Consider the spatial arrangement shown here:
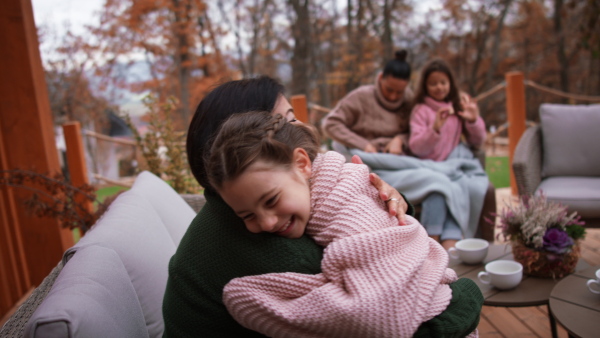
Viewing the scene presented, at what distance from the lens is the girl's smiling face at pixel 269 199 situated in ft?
3.03

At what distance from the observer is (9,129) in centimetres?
288

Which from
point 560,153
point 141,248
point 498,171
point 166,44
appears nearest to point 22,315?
point 141,248

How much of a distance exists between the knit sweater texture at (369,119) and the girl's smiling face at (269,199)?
8.13 feet

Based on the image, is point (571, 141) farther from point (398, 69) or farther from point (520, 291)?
point (520, 291)

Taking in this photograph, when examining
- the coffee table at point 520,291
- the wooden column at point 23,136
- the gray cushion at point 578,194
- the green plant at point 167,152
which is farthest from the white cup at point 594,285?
the wooden column at point 23,136

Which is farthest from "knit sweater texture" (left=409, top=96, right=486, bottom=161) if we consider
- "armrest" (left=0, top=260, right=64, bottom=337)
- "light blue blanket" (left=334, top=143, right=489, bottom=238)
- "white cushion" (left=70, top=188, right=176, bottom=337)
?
"armrest" (left=0, top=260, right=64, bottom=337)

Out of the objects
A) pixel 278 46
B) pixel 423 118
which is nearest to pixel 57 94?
pixel 278 46

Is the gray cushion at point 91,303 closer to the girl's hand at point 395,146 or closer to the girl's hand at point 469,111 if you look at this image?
the girl's hand at point 395,146

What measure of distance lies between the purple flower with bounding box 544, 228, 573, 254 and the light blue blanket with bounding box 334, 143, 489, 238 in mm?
1012

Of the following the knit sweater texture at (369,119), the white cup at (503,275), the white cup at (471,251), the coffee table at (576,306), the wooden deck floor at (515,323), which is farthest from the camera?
the knit sweater texture at (369,119)

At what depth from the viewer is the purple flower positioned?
1.80m

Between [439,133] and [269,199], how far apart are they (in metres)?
2.53

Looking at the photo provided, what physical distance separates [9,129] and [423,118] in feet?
8.97

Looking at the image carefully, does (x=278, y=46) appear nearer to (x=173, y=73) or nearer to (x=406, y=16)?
(x=173, y=73)
